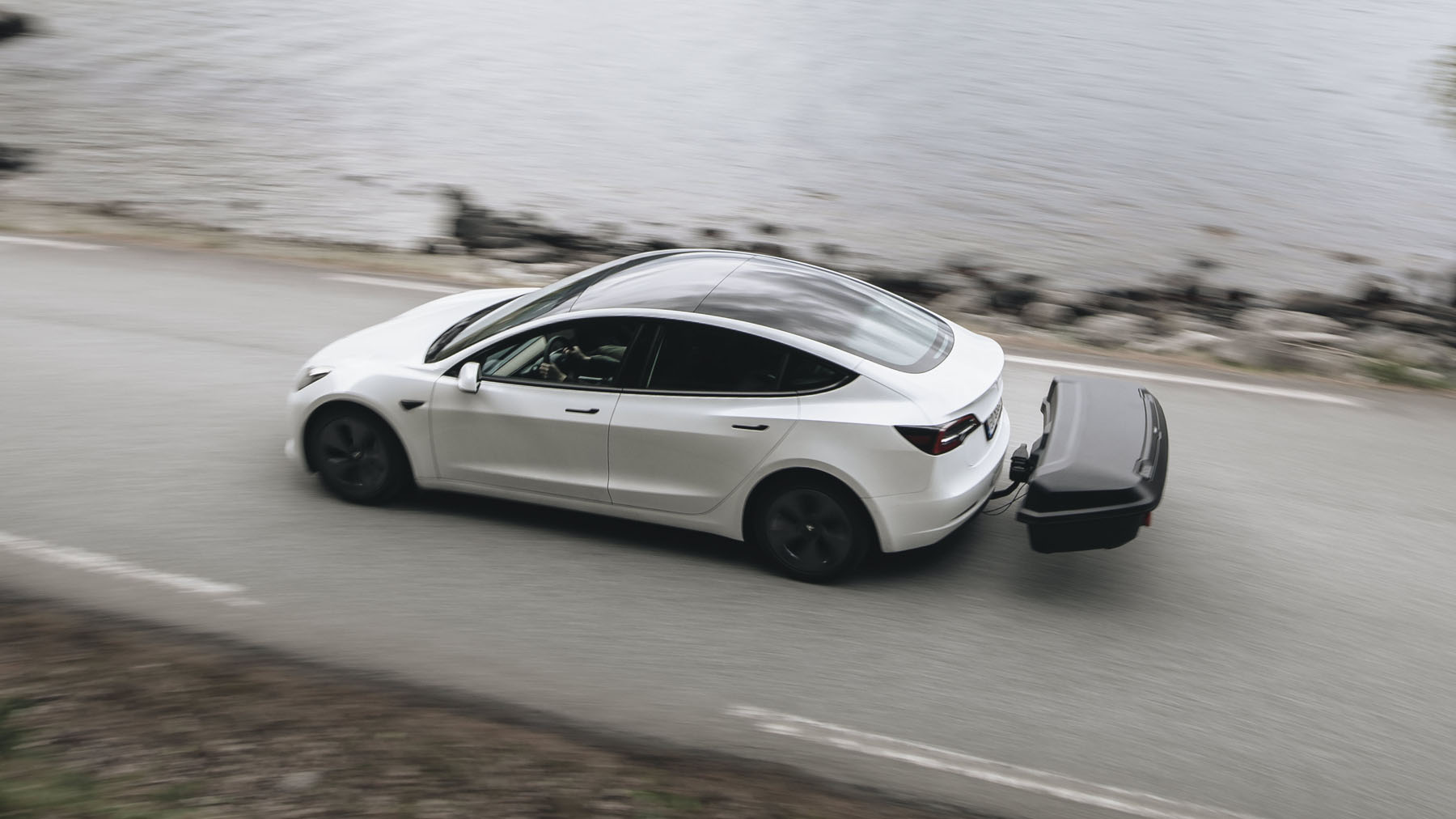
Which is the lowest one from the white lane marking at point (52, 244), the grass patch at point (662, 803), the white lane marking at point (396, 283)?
the grass patch at point (662, 803)

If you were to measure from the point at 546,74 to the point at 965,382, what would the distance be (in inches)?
1283

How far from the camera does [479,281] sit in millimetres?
12297

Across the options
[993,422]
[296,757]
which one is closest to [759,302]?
[993,422]

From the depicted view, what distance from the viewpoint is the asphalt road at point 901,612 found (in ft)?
15.7

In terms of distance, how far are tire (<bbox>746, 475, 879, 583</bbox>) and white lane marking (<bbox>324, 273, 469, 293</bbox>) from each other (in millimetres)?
6046

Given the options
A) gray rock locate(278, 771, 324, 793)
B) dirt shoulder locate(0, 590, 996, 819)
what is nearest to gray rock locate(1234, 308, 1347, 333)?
dirt shoulder locate(0, 590, 996, 819)

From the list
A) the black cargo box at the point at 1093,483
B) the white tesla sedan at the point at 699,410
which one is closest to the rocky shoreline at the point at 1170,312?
the black cargo box at the point at 1093,483

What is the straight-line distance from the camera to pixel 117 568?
19.3ft

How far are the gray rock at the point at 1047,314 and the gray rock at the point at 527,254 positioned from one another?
5.59 meters

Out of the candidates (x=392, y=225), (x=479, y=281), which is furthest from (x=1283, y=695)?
(x=392, y=225)

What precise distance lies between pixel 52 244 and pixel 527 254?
4975 mm

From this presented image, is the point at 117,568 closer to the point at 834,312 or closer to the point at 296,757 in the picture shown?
the point at 296,757

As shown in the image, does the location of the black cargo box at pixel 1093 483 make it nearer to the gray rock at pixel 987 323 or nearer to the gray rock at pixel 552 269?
the gray rock at pixel 987 323

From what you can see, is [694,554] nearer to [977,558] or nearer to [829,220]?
[977,558]
